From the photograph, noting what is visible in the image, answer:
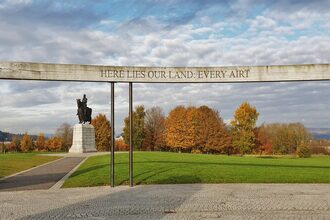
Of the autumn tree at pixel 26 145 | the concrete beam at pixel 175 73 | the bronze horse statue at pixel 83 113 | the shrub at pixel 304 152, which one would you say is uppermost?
the bronze horse statue at pixel 83 113

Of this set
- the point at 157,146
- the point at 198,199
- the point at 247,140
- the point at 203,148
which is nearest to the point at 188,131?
the point at 203,148

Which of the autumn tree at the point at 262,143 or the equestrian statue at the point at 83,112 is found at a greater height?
the equestrian statue at the point at 83,112

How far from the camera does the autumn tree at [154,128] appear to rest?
6988 centimetres

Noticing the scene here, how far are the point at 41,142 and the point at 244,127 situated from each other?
42.8 m

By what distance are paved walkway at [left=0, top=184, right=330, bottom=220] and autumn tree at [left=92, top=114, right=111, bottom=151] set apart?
194ft

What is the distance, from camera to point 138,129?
70.6 m

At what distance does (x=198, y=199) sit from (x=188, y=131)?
47.4 metres

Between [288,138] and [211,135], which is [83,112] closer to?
[211,135]

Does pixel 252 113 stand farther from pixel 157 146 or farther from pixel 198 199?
pixel 198 199

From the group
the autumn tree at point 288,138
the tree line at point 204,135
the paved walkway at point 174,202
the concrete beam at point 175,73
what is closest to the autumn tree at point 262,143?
the tree line at point 204,135

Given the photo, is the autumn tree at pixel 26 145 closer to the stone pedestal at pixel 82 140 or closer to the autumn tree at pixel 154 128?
the autumn tree at pixel 154 128

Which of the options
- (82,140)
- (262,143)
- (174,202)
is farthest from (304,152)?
(174,202)

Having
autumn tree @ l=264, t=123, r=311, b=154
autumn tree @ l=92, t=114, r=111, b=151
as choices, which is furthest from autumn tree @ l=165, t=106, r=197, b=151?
autumn tree @ l=264, t=123, r=311, b=154

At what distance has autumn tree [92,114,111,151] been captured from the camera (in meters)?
70.5
